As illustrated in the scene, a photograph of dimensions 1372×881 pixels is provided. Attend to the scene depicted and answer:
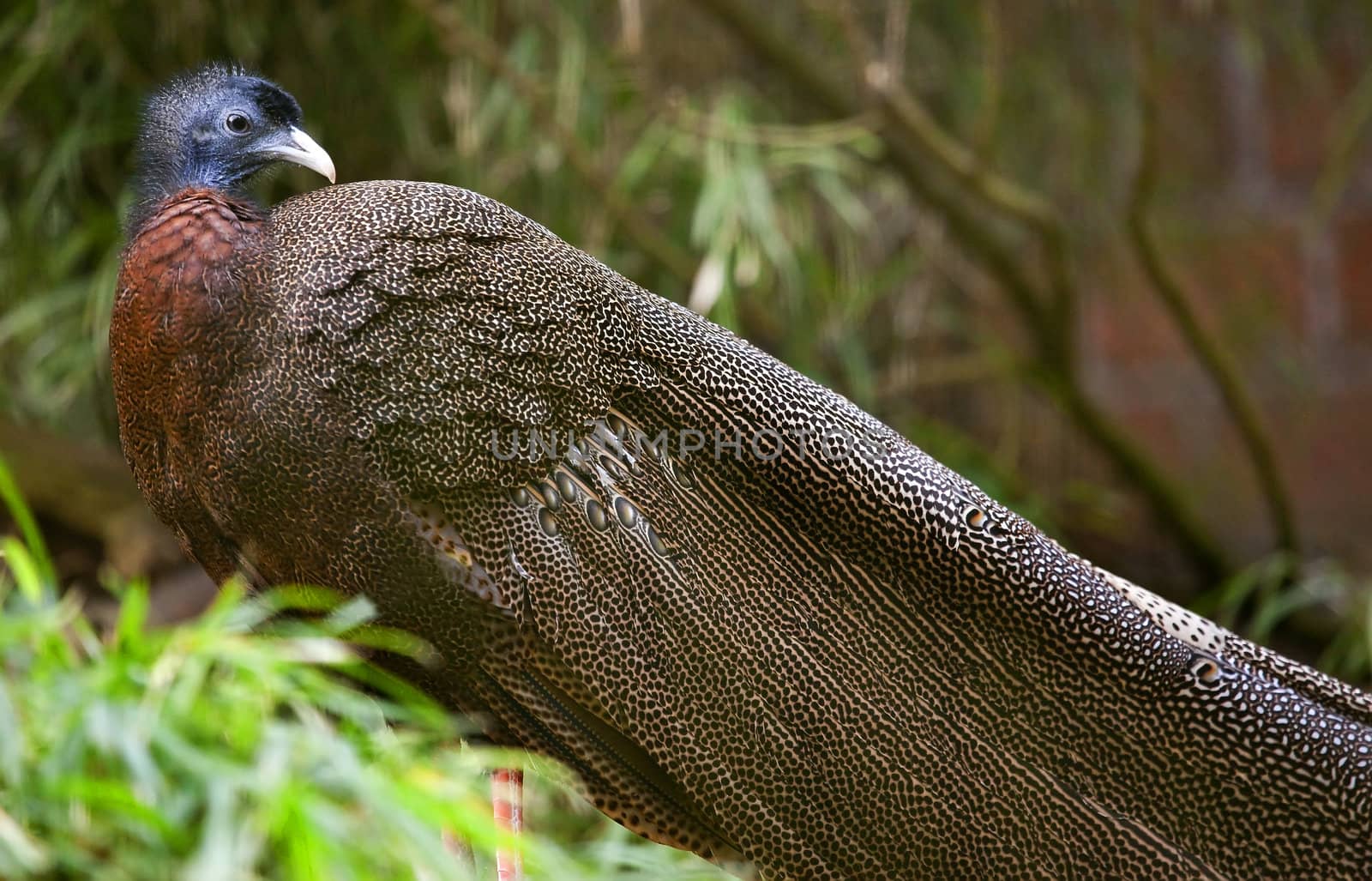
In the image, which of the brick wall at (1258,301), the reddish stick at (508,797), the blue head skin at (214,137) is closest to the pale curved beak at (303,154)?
the blue head skin at (214,137)

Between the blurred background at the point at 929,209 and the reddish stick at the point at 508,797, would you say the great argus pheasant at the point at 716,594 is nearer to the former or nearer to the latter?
the reddish stick at the point at 508,797

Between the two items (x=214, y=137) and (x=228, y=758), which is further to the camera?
(x=214, y=137)

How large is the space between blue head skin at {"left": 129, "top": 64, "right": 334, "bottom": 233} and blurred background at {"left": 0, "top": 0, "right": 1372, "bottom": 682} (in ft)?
3.75

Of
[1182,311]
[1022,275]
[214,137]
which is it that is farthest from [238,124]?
[1182,311]

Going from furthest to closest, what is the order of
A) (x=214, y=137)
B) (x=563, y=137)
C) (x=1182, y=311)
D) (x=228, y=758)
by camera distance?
(x=1182, y=311) → (x=563, y=137) → (x=214, y=137) → (x=228, y=758)

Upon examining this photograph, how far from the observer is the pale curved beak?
1306mm

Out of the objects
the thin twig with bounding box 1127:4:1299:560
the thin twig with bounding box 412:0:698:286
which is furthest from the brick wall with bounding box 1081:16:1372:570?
the thin twig with bounding box 412:0:698:286

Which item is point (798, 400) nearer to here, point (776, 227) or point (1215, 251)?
point (776, 227)

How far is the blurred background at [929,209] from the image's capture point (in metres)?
2.63

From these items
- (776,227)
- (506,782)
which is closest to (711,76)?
(776,227)

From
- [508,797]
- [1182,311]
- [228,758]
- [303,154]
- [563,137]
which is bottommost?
[508,797]

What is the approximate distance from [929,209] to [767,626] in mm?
2179

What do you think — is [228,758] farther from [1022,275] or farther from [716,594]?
[1022,275]

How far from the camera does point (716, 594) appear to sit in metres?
1.21
